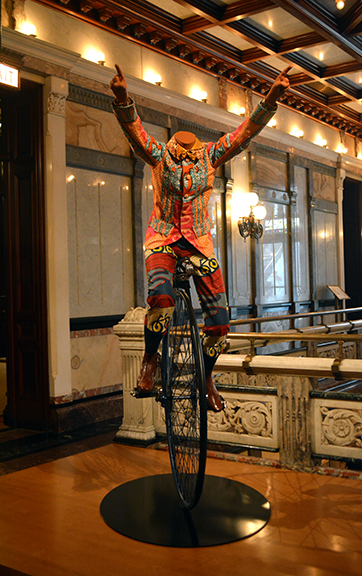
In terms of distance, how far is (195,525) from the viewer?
8.01ft

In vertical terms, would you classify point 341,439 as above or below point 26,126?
below

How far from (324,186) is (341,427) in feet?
27.7

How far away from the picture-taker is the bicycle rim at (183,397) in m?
2.58

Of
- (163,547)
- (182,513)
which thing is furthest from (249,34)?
(163,547)

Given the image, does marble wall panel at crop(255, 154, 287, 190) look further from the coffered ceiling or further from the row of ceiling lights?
the coffered ceiling

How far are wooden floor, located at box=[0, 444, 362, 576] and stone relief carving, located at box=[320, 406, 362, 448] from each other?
242 millimetres

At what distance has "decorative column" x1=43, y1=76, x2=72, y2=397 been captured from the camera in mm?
5301

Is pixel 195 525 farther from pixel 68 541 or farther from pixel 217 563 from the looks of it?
pixel 68 541

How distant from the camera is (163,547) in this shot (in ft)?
7.47

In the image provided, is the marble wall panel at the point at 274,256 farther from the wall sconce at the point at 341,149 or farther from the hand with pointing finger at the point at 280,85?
the hand with pointing finger at the point at 280,85

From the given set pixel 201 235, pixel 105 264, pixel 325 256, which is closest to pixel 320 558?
pixel 201 235

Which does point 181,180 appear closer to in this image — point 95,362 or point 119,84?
point 119,84

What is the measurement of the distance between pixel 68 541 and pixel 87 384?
11.3 feet

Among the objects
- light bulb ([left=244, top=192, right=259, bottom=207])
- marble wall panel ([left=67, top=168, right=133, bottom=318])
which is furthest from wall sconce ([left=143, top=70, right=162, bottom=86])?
light bulb ([left=244, top=192, right=259, bottom=207])
